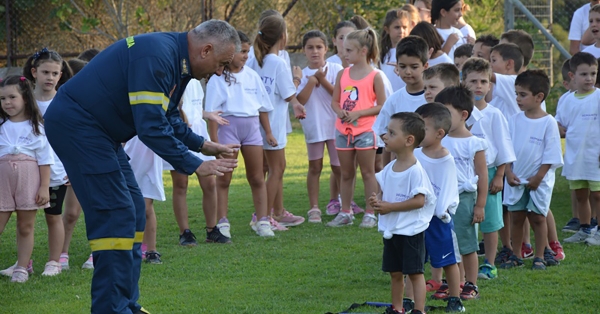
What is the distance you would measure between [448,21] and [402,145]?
4.36m

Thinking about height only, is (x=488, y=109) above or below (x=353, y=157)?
above

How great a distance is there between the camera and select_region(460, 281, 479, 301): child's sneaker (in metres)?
5.67

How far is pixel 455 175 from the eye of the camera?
5445 mm

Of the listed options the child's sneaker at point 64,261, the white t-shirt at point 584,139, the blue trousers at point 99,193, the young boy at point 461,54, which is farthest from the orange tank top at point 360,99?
the blue trousers at point 99,193

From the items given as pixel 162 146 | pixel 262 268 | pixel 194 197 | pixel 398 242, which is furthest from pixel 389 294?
pixel 194 197

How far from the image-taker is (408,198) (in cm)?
507

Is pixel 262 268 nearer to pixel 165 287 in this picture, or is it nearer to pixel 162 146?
pixel 165 287

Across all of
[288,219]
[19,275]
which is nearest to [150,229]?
[19,275]

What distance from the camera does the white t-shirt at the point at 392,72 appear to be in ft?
29.0

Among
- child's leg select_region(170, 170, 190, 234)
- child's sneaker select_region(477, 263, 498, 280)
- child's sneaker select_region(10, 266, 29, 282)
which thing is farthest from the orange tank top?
child's sneaker select_region(10, 266, 29, 282)

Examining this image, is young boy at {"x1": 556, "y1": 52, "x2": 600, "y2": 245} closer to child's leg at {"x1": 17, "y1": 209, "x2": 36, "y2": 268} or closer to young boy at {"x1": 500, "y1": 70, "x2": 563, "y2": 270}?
young boy at {"x1": 500, "y1": 70, "x2": 563, "y2": 270}

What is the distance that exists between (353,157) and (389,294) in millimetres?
2784

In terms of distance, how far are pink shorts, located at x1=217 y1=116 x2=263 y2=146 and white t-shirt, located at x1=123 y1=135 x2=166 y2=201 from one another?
905mm

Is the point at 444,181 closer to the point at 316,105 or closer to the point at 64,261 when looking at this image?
the point at 64,261
